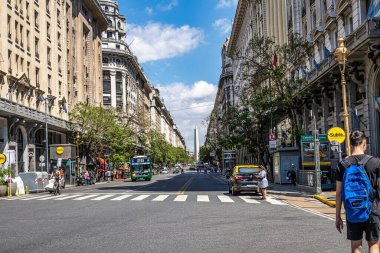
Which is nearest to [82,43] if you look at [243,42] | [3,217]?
[243,42]

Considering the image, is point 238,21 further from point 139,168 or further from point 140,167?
point 139,168

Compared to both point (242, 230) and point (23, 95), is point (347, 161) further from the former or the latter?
point (23, 95)

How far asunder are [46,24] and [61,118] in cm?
1083

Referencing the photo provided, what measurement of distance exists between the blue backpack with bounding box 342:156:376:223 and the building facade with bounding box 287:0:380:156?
21614mm

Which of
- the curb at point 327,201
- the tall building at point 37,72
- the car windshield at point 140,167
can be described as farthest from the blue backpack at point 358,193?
the car windshield at point 140,167

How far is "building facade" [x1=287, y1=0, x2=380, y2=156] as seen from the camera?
90.8 ft

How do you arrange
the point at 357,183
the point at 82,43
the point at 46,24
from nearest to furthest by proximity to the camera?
the point at 357,183
the point at 46,24
the point at 82,43

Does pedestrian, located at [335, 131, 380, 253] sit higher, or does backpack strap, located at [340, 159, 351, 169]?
backpack strap, located at [340, 159, 351, 169]

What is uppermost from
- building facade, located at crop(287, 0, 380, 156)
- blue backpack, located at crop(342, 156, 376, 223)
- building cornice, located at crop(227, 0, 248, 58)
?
building cornice, located at crop(227, 0, 248, 58)

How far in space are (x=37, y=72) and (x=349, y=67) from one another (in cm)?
3530

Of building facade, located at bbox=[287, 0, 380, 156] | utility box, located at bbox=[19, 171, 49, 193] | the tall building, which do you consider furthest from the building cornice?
utility box, located at bbox=[19, 171, 49, 193]

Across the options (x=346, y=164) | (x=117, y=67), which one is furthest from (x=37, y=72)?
(x=117, y=67)

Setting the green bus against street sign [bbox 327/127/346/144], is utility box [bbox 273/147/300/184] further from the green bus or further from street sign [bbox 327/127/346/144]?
the green bus

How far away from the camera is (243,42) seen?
94875 millimetres
